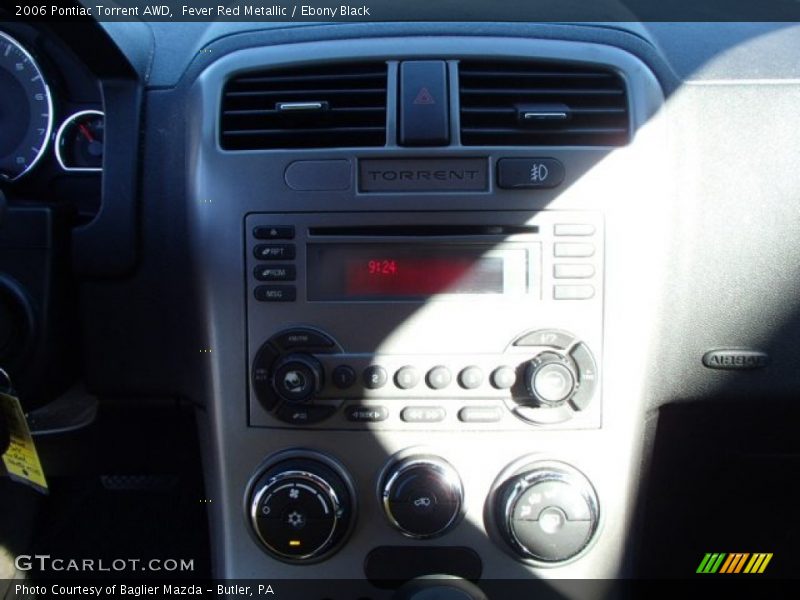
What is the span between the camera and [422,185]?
1.53 metres

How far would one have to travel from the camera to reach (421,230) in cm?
154

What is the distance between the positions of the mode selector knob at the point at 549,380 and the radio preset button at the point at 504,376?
0.03 m

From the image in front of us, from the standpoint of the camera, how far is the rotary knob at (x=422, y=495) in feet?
5.04

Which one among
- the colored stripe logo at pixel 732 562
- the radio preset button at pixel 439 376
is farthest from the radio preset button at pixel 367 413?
the colored stripe logo at pixel 732 562

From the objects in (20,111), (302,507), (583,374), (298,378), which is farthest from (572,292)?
(20,111)

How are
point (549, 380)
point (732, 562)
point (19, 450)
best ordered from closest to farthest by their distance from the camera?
point (549, 380) → point (19, 450) → point (732, 562)

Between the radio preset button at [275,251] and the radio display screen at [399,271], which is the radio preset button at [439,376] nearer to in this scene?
the radio display screen at [399,271]

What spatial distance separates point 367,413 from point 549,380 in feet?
1.11

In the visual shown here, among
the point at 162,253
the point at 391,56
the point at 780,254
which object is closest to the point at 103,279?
the point at 162,253

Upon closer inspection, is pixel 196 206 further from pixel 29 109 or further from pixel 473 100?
pixel 473 100

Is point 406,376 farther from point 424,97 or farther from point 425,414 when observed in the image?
point 424,97

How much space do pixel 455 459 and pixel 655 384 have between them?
Answer: 0.42 meters

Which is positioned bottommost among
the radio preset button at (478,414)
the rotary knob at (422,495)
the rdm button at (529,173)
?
the rotary knob at (422,495)

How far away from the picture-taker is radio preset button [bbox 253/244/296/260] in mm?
1537
